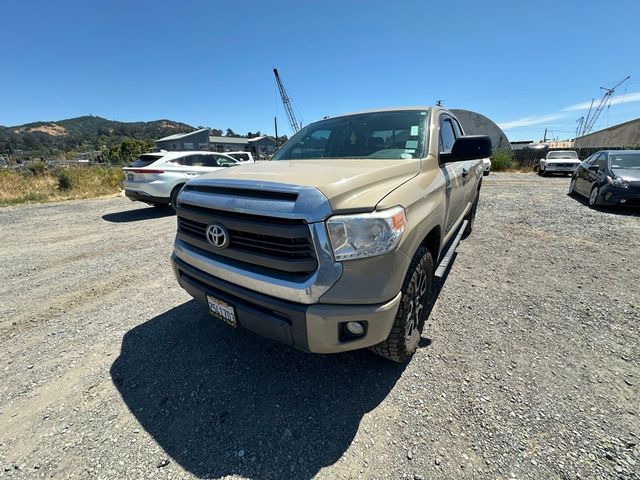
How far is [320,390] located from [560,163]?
22278 millimetres

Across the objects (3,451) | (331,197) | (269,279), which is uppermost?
(331,197)

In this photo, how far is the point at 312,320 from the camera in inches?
64.5

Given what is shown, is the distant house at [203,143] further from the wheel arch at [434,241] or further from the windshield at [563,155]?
the wheel arch at [434,241]

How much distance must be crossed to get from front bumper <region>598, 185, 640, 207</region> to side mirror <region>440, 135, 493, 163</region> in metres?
7.19

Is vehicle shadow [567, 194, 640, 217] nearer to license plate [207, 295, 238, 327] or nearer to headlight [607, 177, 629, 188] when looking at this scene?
headlight [607, 177, 629, 188]

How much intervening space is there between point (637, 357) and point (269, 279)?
9.87 feet

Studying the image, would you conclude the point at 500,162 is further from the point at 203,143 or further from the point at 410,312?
the point at 203,143

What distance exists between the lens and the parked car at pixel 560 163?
17769 mm

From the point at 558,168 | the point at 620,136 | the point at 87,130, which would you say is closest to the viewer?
the point at 558,168

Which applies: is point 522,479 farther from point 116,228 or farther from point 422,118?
point 116,228

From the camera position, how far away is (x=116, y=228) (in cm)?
680

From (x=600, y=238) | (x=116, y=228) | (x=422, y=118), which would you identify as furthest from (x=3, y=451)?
(x=600, y=238)

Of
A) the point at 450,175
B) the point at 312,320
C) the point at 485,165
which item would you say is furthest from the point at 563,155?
the point at 312,320

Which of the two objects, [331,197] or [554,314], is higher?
[331,197]
